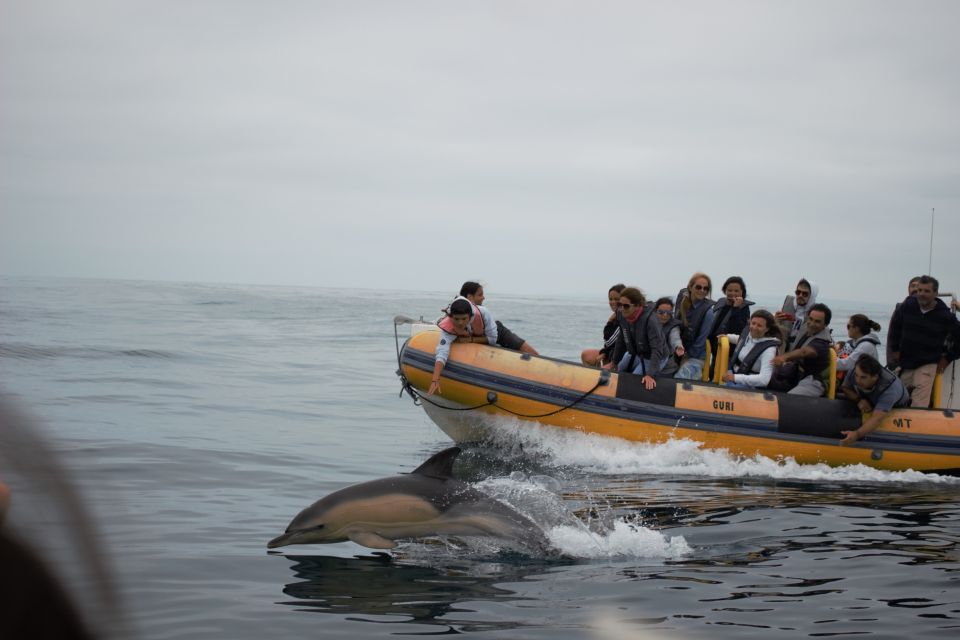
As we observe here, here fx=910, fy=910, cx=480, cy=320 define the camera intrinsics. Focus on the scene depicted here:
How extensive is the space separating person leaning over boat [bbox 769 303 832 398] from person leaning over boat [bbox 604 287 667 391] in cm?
147

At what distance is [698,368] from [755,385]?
2.96 feet

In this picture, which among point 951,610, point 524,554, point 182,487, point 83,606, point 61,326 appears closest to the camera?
point 83,606

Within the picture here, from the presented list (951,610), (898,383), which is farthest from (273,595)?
(898,383)

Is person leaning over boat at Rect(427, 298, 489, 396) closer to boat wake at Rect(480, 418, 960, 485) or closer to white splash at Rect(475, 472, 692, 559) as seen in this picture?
boat wake at Rect(480, 418, 960, 485)

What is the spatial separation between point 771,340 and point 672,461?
6.46 ft

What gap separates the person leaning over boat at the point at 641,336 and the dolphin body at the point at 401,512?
5.10 m

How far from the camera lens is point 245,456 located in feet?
36.3

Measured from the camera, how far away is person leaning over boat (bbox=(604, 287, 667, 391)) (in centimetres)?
1139

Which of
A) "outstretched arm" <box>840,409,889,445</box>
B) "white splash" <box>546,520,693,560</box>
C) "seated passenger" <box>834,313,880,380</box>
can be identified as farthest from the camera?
"seated passenger" <box>834,313,880,380</box>

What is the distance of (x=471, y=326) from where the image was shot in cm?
1188

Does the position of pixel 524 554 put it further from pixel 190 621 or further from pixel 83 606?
pixel 83 606

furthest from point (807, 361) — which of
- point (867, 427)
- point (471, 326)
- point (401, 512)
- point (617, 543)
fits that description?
point (401, 512)

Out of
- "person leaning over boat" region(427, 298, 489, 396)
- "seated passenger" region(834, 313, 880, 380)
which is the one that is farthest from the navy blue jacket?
"person leaning over boat" region(427, 298, 489, 396)

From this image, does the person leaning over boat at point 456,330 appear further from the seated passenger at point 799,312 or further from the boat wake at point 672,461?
the seated passenger at point 799,312
